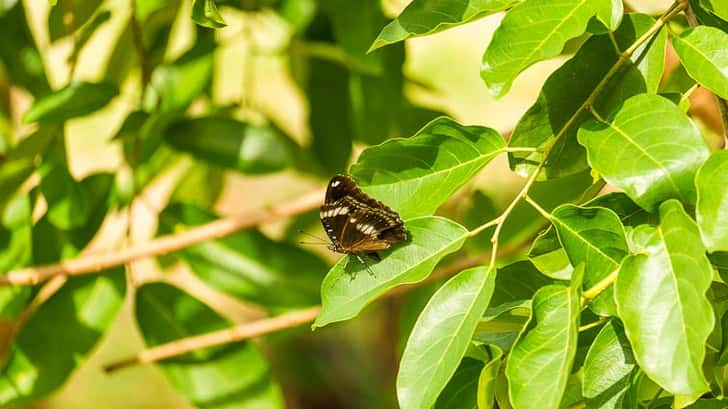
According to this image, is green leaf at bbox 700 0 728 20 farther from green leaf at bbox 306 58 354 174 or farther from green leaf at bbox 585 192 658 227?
green leaf at bbox 306 58 354 174

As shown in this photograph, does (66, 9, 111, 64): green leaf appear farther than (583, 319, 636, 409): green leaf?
Yes

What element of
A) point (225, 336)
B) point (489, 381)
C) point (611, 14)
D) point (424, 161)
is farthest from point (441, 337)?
point (225, 336)

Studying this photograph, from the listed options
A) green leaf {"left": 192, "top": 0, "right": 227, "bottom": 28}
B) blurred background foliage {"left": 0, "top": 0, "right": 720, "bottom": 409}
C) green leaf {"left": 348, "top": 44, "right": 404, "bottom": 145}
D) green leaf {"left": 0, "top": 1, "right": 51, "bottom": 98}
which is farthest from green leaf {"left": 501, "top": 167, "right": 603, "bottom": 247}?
green leaf {"left": 0, "top": 1, "right": 51, "bottom": 98}

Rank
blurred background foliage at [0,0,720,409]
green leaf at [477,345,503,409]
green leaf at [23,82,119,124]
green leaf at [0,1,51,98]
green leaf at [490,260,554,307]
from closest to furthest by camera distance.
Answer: green leaf at [477,345,503,409] < green leaf at [490,260,554,307] < green leaf at [23,82,119,124] < blurred background foliage at [0,0,720,409] < green leaf at [0,1,51,98]

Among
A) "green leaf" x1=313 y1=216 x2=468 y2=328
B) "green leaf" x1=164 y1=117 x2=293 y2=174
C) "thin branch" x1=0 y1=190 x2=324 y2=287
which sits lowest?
"thin branch" x1=0 y1=190 x2=324 y2=287

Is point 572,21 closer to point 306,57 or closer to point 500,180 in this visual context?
point 306,57

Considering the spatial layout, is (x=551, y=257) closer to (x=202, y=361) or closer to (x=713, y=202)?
(x=713, y=202)

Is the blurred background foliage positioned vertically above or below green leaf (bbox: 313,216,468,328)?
below
